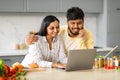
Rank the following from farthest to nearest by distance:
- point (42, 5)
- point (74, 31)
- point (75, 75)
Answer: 1. point (42, 5)
2. point (74, 31)
3. point (75, 75)

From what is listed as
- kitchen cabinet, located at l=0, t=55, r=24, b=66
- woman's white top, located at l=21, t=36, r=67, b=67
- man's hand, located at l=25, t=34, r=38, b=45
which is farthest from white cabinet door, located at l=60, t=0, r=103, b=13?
man's hand, located at l=25, t=34, r=38, b=45

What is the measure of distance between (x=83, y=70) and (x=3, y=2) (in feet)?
6.92

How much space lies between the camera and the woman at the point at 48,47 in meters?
2.46

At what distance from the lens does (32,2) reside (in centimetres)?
401

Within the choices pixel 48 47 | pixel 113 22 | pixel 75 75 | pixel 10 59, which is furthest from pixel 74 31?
pixel 113 22

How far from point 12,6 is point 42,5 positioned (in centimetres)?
49

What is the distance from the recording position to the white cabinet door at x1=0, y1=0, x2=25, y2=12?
388cm

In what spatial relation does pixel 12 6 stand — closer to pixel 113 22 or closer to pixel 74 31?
pixel 74 31

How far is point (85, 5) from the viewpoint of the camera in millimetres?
4328

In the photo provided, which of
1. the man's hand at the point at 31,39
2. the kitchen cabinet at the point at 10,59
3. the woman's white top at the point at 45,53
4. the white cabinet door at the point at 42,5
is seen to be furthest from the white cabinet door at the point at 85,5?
the man's hand at the point at 31,39

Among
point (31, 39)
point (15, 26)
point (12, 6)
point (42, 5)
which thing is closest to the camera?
point (31, 39)

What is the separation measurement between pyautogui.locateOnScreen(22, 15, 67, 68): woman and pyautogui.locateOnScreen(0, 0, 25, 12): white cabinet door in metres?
1.50

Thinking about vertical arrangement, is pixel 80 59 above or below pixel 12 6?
below

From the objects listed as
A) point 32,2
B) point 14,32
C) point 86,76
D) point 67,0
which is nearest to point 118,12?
point 67,0
